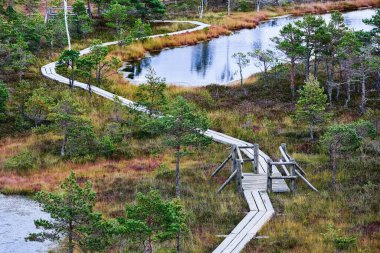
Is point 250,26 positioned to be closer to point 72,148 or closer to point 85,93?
point 85,93

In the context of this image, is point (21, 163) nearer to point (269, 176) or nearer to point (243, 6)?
point (269, 176)

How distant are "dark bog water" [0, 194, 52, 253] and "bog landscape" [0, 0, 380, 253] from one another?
0.24 ft

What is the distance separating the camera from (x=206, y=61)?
189 ft

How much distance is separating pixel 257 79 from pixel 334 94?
7.69m

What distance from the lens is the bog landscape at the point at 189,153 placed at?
19203 mm

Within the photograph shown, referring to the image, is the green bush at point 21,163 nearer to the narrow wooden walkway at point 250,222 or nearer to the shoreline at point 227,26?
the narrow wooden walkway at point 250,222

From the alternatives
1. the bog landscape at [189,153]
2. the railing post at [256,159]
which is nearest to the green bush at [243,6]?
the bog landscape at [189,153]

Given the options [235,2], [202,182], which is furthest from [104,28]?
[202,182]

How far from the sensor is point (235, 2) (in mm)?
86938

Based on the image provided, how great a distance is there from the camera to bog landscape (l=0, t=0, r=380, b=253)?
19.2 metres

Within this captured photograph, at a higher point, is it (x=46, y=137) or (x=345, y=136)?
(x=345, y=136)

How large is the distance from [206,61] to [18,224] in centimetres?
3704

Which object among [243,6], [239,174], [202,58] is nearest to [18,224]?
[239,174]

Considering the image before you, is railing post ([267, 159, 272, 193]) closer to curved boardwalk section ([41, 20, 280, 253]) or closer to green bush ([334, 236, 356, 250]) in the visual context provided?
curved boardwalk section ([41, 20, 280, 253])
